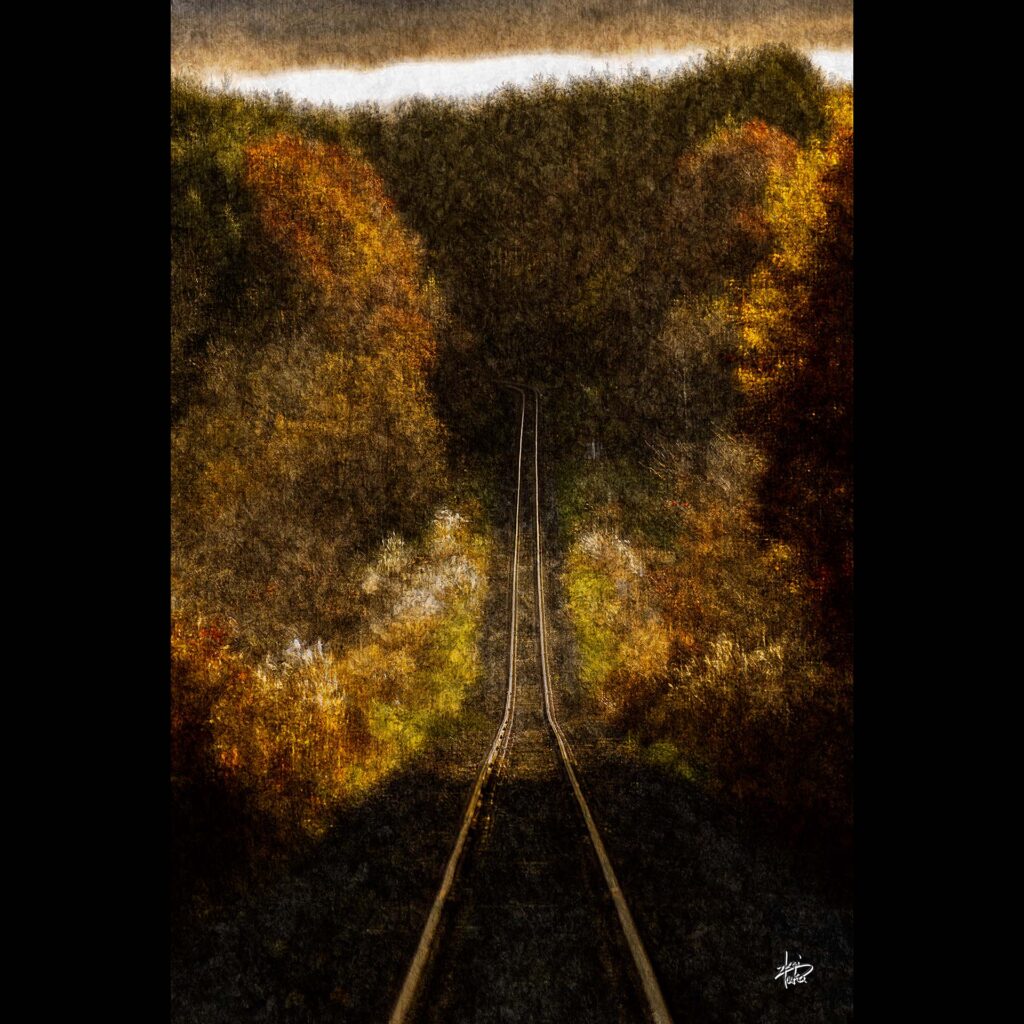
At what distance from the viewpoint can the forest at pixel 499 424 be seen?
14.4ft

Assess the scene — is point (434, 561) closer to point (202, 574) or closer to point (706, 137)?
point (202, 574)

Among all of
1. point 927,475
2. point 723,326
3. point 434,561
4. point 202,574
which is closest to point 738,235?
point 723,326

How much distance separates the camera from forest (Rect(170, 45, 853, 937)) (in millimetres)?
4402

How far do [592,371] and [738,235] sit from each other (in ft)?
4.62

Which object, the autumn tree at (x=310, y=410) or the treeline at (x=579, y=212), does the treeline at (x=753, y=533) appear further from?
the autumn tree at (x=310, y=410)

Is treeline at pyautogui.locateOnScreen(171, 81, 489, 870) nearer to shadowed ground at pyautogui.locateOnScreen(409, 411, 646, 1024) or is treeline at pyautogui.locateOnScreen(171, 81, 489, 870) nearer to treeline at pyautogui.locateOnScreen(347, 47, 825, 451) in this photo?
treeline at pyautogui.locateOnScreen(347, 47, 825, 451)

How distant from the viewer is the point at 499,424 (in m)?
5.29
